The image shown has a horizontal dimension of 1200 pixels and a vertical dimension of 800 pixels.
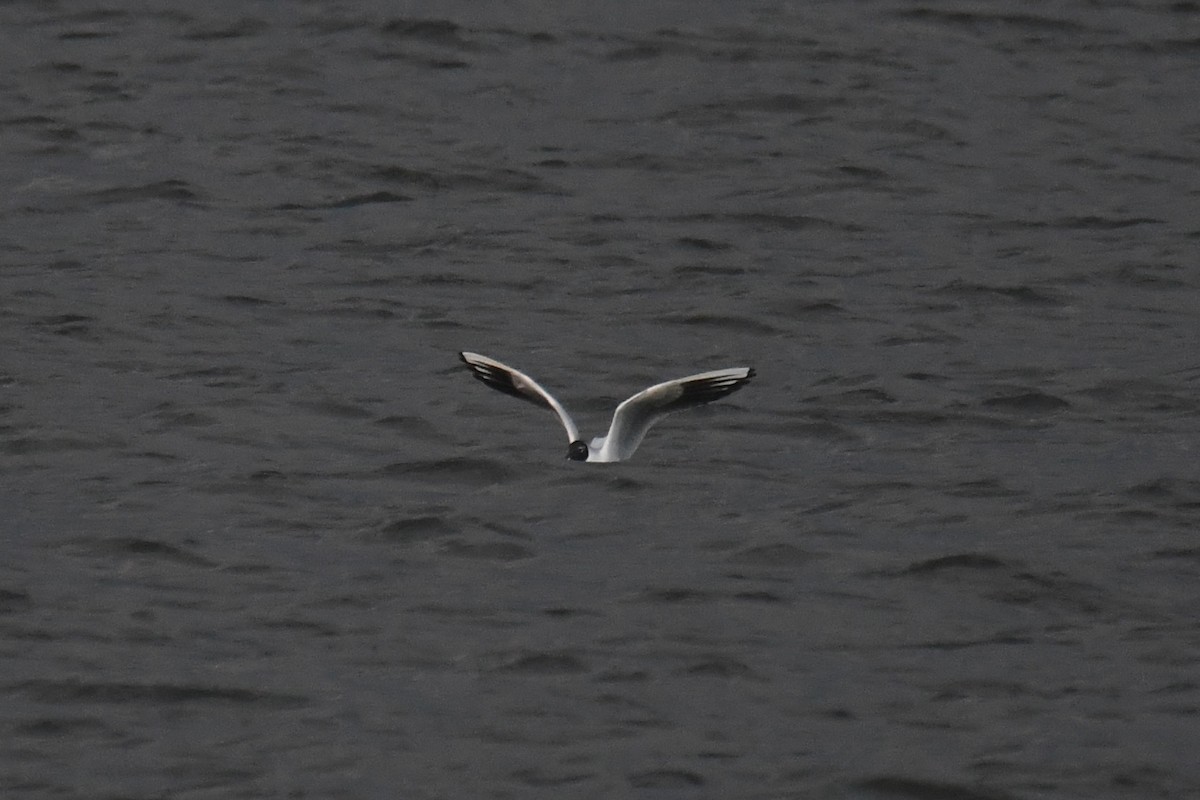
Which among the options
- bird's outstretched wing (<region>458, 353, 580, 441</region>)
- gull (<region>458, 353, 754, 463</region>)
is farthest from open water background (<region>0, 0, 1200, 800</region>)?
bird's outstretched wing (<region>458, 353, 580, 441</region>)

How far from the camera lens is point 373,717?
8438 mm

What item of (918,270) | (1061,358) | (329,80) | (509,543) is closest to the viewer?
(509,543)

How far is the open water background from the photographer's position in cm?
843

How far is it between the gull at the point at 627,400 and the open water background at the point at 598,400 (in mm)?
338

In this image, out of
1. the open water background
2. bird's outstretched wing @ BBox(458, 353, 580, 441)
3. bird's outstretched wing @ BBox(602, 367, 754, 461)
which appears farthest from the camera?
bird's outstretched wing @ BBox(458, 353, 580, 441)

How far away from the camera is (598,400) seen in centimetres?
1204

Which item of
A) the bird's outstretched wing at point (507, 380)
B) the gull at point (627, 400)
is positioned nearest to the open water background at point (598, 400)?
the gull at point (627, 400)

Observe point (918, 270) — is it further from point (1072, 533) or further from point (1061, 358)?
point (1072, 533)

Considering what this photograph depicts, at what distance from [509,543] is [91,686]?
215 centimetres

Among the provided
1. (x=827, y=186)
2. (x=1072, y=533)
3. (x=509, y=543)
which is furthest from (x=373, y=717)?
(x=827, y=186)

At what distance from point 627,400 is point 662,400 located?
0.24 metres

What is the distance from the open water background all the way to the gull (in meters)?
0.34

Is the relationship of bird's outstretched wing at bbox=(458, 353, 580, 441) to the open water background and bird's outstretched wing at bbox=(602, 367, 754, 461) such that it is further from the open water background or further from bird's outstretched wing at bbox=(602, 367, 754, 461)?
the open water background

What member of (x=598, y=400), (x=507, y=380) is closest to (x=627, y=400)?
(x=507, y=380)
